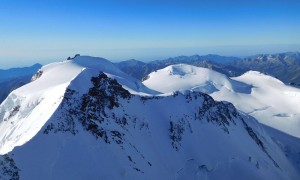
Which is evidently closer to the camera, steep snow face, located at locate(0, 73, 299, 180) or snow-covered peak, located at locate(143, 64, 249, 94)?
steep snow face, located at locate(0, 73, 299, 180)

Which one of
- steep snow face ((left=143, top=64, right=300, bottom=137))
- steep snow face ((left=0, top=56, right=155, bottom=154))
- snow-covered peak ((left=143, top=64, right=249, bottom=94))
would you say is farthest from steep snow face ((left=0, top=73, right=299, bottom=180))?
snow-covered peak ((left=143, top=64, right=249, bottom=94))

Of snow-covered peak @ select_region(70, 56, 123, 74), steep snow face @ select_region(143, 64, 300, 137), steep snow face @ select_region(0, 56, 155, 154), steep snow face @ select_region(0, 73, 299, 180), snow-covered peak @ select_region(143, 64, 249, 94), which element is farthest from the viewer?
snow-covered peak @ select_region(143, 64, 249, 94)

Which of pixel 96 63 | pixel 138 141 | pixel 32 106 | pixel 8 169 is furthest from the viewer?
pixel 96 63

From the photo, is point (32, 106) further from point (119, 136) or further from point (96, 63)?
point (96, 63)

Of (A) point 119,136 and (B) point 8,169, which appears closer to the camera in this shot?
(B) point 8,169

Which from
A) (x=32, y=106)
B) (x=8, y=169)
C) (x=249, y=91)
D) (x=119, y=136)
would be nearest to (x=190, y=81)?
(x=249, y=91)

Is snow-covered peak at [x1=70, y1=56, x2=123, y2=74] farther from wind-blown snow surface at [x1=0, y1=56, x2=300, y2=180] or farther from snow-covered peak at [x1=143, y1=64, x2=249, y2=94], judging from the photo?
snow-covered peak at [x1=143, y1=64, x2=249, y2=94]

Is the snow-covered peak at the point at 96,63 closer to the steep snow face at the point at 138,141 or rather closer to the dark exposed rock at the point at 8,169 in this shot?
the steep snow face at the point at 138,141
